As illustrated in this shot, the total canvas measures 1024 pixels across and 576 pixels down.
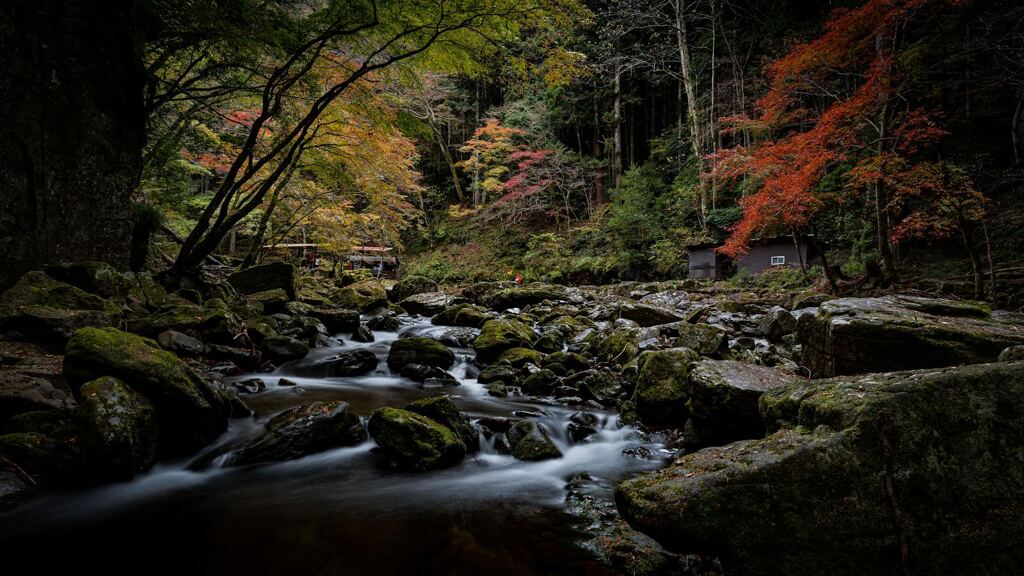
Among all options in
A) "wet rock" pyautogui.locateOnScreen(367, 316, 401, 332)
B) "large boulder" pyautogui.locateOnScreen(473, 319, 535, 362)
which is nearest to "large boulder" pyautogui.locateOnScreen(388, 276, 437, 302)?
"wet rock" pyautogui.locateOnScreen(367, 316, 401, 332)

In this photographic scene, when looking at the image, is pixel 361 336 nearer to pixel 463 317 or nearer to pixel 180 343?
pixel 463 317

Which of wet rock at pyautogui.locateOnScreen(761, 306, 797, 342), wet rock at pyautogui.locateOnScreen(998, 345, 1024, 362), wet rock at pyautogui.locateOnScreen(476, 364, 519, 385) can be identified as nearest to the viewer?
wet rock at pyautogui.locateOnScreen(998, 345, 1024, 362)

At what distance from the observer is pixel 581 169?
24109 mm

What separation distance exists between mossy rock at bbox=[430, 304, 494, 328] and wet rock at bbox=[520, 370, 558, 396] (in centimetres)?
484

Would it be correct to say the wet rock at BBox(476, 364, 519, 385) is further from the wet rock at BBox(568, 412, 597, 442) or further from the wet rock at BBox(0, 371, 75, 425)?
the wet rock at BBox(0, 371, 75, 425)

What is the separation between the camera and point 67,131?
6.28 metres

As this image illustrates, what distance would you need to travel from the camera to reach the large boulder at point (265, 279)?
11.6 metres

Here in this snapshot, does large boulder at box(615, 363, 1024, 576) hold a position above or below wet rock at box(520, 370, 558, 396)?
above

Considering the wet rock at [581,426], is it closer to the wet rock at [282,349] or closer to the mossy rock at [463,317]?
the wet rock at [282,349]

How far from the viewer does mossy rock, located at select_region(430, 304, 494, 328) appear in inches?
457

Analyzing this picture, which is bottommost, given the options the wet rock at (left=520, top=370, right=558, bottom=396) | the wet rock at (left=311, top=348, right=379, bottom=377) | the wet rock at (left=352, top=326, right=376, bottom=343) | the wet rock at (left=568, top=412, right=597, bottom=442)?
the wet rock at (left=568, top=412, right=597, bottom=442)

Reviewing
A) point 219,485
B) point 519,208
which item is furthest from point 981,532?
point 519,208

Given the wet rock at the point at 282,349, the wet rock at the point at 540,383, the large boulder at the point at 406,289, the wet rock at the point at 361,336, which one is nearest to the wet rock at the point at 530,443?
the wet rock at the point at 540,383

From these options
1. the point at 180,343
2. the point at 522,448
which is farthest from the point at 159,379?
the point at 522,448
